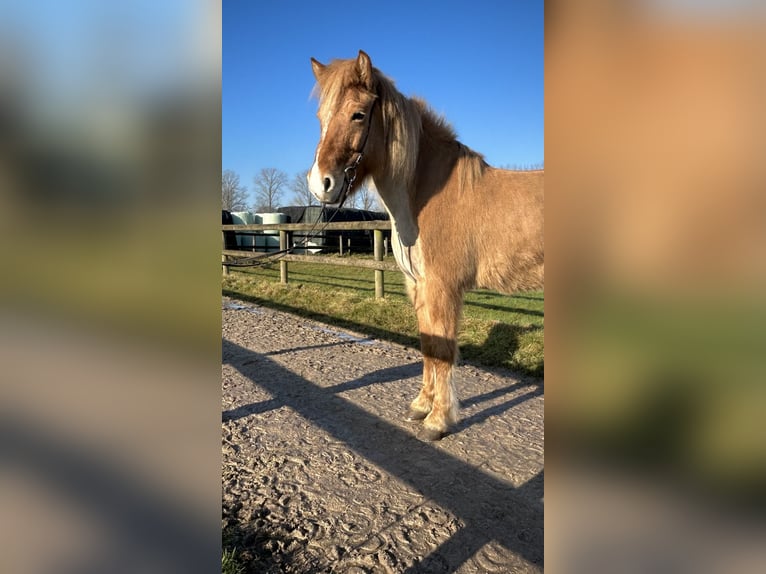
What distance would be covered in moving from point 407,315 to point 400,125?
12.3 ft

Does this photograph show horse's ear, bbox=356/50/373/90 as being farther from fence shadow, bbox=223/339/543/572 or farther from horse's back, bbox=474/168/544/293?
fence shadow, bbox=223/339/543/572

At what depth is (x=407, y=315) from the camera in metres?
6.41

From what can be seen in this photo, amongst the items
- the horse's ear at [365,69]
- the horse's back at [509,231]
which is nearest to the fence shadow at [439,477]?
the horse's back at [509,231]

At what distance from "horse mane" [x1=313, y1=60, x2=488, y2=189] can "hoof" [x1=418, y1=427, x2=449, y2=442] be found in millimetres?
1641

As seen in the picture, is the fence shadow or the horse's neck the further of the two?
the horse's neck
